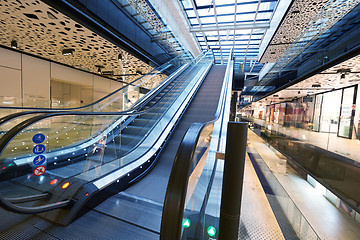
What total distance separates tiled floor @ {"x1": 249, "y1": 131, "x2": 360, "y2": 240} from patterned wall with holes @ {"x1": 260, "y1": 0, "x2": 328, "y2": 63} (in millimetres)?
9152

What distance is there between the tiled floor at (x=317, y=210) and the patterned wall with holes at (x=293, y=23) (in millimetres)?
9152

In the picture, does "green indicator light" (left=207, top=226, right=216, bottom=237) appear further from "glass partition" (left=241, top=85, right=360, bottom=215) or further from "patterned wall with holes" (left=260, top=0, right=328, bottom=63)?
"patterned wall with holes" (left=260, top=0, right=328, bottom=63)

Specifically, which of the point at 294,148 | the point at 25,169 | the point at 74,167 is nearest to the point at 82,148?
the point at 74,167

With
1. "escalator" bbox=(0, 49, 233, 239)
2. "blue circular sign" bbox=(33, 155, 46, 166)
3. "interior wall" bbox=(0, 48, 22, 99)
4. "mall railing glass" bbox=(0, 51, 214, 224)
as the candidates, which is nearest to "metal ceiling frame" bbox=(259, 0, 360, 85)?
"escalator" bbox=(0, 49, 233, 239)

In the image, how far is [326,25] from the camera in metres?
5.60

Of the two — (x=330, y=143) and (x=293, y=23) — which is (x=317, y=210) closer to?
(x=330, y=143)

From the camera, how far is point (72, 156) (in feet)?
11.6

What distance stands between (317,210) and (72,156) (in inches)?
510

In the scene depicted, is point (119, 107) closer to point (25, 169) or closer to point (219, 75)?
point (25, 169)

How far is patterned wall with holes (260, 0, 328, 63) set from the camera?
181 inches

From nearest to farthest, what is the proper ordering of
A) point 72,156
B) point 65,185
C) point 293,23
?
point 65,185 < point 72,156 < point 293,23

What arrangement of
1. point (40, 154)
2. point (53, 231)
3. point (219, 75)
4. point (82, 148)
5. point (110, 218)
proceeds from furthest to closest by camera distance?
point (219, 75), point (82, 148), point (40, 154), point (110, 218), point (53, 231)

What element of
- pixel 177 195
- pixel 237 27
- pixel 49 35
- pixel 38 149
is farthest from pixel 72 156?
pixel 237 27

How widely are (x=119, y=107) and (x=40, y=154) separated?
428 centimetres
